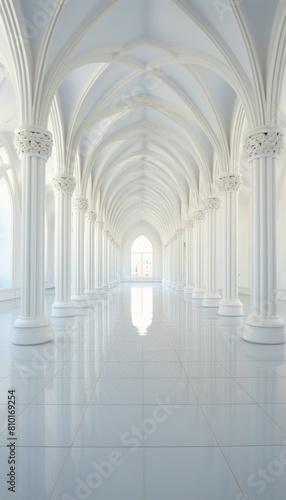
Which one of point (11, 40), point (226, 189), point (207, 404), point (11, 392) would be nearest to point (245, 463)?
point (207, 404)

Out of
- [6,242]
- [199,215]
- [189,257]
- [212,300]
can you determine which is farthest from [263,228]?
[189,257]

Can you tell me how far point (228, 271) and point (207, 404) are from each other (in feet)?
26.1

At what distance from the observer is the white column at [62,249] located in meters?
11.8

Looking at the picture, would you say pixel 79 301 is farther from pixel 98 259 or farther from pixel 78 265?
pixel 98 259

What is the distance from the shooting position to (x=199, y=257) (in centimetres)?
1873

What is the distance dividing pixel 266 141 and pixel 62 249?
22.8ft

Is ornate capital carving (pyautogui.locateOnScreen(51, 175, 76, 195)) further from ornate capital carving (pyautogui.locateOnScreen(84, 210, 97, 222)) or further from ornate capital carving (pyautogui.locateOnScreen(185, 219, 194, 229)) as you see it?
ornate capital carving (pyautogui.locateOnScreen(185, 219, 194, 229))

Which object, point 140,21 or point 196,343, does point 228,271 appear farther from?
point 140,21

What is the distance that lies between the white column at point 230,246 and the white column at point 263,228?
3.54 meters

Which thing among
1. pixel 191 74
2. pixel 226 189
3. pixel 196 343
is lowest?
pixel 196 343

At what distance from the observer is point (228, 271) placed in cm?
1191

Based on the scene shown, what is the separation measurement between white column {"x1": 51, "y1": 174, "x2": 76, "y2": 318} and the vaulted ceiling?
527 mm

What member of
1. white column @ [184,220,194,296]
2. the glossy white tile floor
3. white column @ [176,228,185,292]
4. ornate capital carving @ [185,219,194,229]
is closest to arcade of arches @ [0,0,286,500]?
the glossy white tile floor

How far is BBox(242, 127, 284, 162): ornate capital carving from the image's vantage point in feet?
26.7
